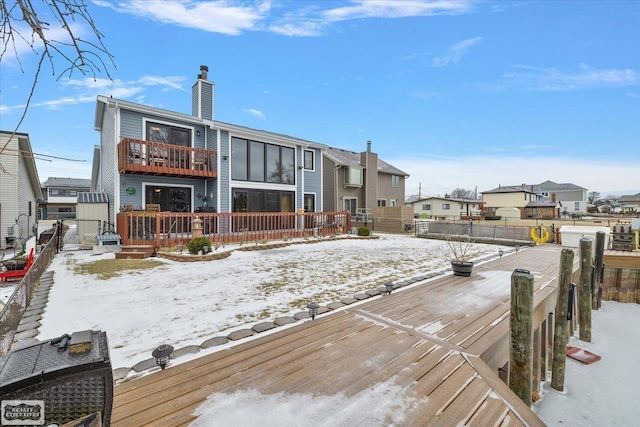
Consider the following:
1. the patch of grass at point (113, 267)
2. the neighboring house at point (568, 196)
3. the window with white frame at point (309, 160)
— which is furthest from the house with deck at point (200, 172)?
the neighboring house at point (568, 196)

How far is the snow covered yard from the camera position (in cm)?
344

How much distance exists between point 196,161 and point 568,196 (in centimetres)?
5908

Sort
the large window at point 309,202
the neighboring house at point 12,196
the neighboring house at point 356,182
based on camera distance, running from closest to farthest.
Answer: the neighboring house at point 12,196
the large window at point 309,202
the neighboring house at point 356,182

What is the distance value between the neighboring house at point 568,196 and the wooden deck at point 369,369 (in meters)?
53.4

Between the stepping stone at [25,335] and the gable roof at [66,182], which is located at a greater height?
the gable roof at [66,182]

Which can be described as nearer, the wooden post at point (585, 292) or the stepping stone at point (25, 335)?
the stepping stone at point (25, 335)

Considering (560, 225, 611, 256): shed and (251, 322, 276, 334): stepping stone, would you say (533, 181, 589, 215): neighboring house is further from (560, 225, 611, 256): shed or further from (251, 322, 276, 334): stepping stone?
(251, 322, 276, 334): stepping stone

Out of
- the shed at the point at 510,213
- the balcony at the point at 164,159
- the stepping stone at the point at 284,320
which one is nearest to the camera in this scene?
the stepping stone at the point at 284,320

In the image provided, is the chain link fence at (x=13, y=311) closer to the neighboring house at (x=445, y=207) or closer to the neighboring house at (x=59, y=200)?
the neighboring house at (x=445, y=207)

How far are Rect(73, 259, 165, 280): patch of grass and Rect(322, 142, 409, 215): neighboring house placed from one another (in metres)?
14.7

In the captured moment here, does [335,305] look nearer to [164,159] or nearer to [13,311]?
[13,311]

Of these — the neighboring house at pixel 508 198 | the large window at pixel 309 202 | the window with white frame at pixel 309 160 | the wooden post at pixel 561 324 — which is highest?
the window with white frame at pixel 309 160

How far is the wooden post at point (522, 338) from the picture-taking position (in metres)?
2.99

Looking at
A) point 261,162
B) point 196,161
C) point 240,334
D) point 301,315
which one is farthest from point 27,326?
point 261,162
